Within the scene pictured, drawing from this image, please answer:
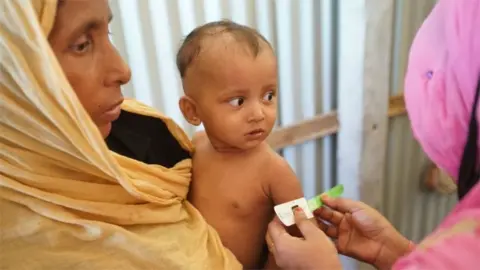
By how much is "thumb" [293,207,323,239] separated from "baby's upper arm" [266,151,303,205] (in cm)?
3

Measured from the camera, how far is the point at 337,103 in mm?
1616

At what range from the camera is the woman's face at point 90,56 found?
22.6 inches

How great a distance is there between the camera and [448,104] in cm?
86

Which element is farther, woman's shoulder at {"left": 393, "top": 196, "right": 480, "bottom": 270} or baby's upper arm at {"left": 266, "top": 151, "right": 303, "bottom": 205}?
baby's upper arm at {"left": 266, "top": 151, "right": 303, "bottom": 205}

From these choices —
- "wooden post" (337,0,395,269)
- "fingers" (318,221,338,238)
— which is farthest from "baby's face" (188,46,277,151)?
"wooden post" (337,0,395,269)

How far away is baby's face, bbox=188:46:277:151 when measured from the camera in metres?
0.80

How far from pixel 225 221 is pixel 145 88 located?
51 cm

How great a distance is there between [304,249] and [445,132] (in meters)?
0.35

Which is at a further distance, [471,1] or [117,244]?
[471,1]

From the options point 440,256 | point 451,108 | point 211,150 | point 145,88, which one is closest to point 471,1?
point 451,108

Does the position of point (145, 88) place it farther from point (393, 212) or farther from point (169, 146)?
point (393, 212)

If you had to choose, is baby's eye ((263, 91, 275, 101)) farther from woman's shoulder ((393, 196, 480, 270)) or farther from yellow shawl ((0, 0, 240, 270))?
woman's shoulder ((393, 196, 480, 270))

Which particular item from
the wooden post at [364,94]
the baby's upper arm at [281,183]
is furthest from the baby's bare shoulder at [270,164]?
the wooden post at [364,94]

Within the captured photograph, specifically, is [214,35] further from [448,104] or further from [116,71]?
[448,104]
